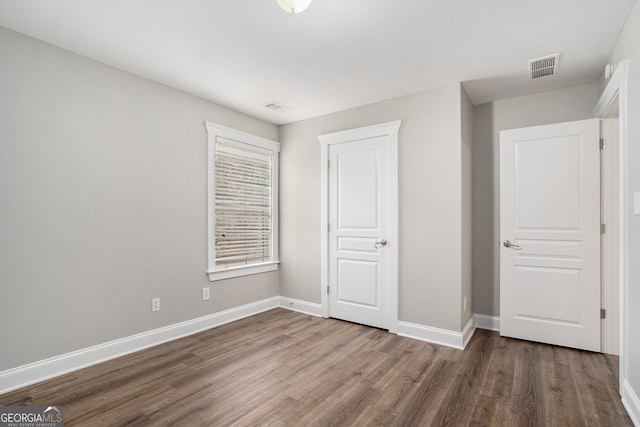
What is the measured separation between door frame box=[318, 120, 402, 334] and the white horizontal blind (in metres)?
0.84

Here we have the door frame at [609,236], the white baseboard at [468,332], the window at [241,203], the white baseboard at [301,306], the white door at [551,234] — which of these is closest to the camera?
the door frame at [609,236]

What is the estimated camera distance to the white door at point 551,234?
2984 mm

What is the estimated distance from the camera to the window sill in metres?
3.63

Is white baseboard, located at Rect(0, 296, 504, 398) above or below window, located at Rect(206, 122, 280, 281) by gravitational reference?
below

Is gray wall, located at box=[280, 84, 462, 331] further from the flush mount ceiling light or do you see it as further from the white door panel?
the flush mount ceiling light

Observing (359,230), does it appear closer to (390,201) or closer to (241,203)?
(390,201)

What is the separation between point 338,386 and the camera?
2355mm

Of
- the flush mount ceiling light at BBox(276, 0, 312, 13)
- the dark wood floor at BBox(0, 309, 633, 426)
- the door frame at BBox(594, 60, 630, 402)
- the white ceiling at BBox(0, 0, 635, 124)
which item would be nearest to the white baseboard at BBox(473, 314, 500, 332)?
the dark wood floor at BBox(0, 309, 633, 426)

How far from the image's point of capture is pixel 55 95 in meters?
2.49

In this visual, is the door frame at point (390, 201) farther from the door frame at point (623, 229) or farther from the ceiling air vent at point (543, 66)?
the door frame at point (623, 229)

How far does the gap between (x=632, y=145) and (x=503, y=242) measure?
5.19ft

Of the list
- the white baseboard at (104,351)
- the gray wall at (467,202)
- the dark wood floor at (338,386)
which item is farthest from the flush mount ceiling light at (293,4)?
the white baseboard at (104,351)

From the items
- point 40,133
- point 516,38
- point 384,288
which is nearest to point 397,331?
point 384,288

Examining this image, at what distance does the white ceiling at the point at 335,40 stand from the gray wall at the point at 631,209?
0.24 metres
